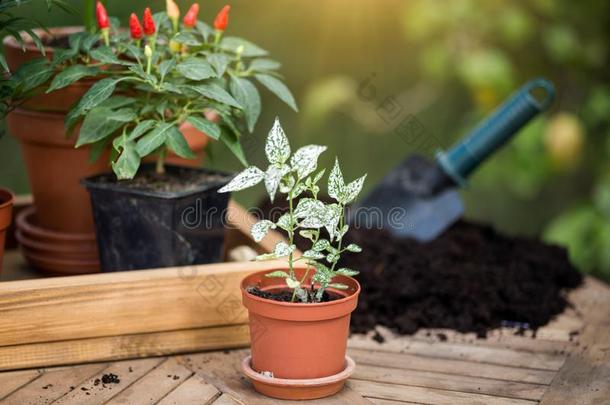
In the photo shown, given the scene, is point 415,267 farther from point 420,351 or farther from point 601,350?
point 601,350

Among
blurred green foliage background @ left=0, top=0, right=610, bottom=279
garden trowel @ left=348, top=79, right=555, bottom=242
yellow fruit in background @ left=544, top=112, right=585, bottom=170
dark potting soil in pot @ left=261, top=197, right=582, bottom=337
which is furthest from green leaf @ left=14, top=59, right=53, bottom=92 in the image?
yellow fruit in background @ left=544, top=112, right=585, bottom=170

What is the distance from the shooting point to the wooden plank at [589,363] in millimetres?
1679

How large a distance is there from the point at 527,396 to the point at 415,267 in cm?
61

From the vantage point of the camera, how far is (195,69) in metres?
1.77

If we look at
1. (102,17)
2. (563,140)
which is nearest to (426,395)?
(102,17)

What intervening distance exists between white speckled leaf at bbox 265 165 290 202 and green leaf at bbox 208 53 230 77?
12.9 inches

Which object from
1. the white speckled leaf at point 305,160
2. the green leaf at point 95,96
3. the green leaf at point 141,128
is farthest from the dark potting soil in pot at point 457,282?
the green leaf at point 95,96

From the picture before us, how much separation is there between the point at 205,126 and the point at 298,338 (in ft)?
1.59

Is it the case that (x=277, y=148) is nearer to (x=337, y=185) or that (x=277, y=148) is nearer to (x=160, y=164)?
(x=337, y=185)

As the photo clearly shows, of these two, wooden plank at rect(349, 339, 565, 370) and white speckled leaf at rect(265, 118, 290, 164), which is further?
wooden plank at rect(349, 339, 565, 370)

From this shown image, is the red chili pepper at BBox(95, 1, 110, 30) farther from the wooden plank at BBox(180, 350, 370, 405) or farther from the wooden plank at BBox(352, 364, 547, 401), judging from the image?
the wooden plank at BBox(352, 364, 547, 401)

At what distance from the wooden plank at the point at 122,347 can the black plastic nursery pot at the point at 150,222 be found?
17 centimetres

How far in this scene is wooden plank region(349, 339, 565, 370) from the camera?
1854 millimetres

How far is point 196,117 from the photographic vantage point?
1819mm
